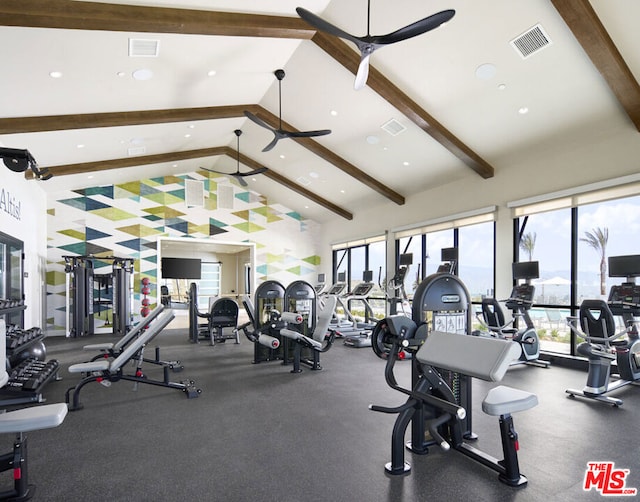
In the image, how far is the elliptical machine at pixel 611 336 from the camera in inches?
Answer: 168

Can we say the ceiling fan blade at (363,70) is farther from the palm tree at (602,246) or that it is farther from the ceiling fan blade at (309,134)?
the palm tree at (602,246)

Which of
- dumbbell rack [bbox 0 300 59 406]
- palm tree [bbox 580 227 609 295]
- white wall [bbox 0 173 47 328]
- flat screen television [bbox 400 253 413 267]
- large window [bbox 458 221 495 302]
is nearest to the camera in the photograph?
dumbbell rack [bbox 0 300 59 406]

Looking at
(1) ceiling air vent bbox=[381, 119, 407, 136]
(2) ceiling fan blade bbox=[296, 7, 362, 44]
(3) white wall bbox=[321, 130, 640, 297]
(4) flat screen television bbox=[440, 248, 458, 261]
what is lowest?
(4) flat screen television bbox=[440, 248, 458, 261]

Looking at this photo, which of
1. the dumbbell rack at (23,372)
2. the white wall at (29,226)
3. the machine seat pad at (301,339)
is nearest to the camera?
the dumbbell rack at (23,372)

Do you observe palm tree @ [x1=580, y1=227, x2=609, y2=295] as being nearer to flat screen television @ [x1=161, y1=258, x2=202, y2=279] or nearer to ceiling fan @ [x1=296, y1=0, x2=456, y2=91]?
ceiling fan @ [x1=296, y1=0, x2=456, y2=91]

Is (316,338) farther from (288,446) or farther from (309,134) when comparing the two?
(309,134)

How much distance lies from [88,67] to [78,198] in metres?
6.53

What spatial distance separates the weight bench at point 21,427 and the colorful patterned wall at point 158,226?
8.73m

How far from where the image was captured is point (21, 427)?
2.09m

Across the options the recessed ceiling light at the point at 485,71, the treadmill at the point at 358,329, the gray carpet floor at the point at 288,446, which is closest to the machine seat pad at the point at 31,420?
the gray carpet floor at the point at 288,446

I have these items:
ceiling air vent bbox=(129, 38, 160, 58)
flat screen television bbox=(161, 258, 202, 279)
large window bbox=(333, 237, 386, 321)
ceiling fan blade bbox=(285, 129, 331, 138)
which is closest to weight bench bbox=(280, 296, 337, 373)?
ceiling fan blade bbox=(285, 129, 331, 138)

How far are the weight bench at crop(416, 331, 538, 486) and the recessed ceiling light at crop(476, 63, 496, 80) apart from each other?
4.16 m

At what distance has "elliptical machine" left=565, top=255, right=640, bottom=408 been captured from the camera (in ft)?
14.0

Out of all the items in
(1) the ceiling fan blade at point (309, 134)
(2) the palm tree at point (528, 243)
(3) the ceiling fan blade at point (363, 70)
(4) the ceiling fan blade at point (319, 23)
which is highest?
(4) the ceiling fan blade at point (319, 23)
